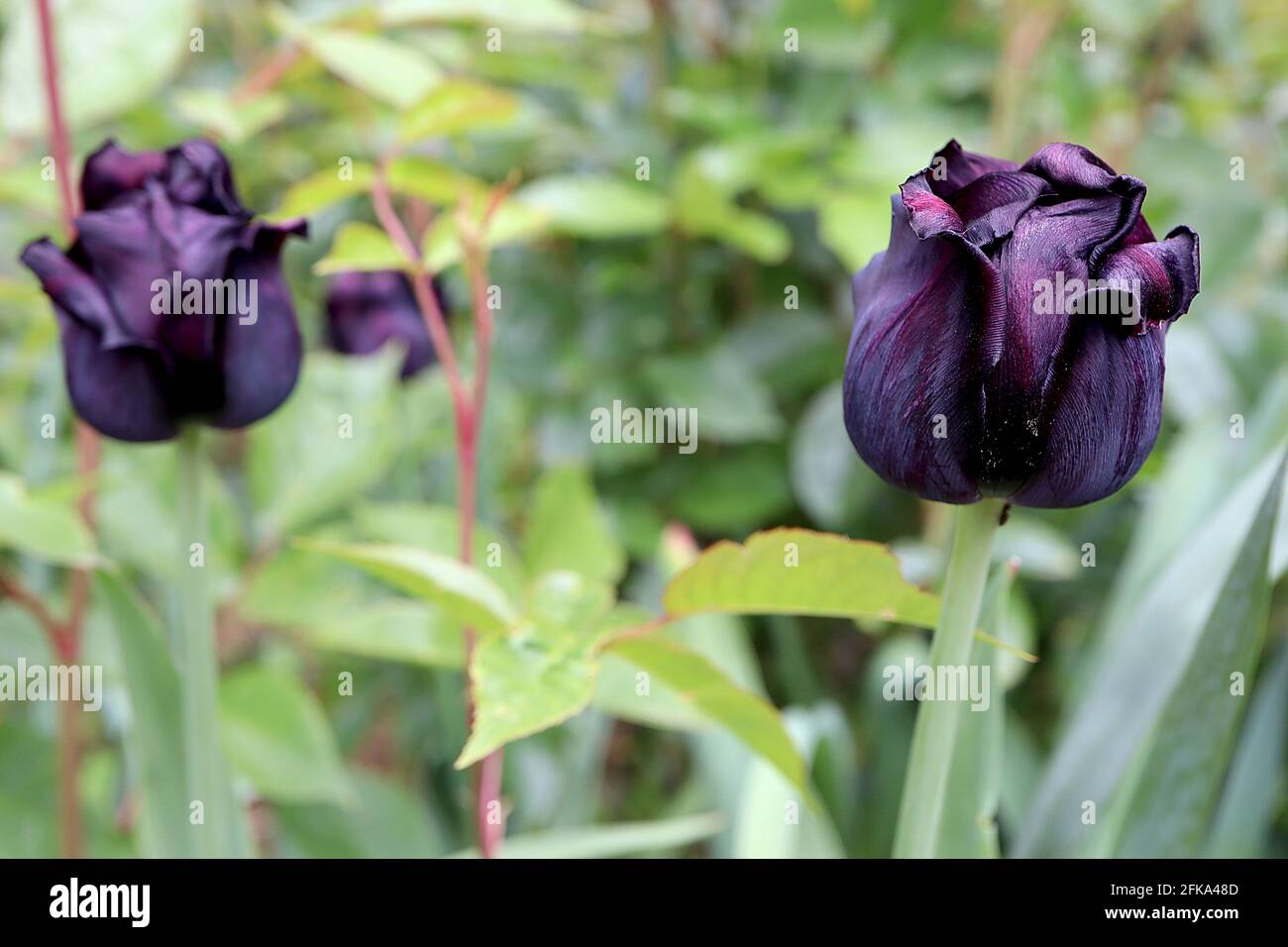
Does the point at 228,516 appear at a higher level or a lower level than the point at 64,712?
higher

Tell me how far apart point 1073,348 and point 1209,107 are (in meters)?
1.13

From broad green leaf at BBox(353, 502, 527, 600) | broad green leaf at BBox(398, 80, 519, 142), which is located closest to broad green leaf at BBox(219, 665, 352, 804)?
broad green leaf at BBox(353, 502, 527, 600)

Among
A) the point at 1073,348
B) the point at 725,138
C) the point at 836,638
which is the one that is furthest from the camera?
the point at 836,638

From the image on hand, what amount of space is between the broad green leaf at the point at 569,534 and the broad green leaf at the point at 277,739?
0.51 ft

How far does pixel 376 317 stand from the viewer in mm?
1068

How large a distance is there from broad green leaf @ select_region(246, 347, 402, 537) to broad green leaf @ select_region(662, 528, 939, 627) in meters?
0.37

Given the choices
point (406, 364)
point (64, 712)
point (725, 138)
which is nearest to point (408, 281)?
point (406, 364)

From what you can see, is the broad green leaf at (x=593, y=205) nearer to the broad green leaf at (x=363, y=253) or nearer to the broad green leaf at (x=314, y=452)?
the broad green leaf at (x=314, y=452)

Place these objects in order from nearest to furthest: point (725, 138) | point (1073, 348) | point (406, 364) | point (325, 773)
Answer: point (1073, 348)
point (325, 773)
point (725, 138)
point (406, 364)

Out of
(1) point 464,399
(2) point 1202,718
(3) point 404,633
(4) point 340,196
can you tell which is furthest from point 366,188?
(2) point 1202,718

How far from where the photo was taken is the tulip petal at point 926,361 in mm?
354

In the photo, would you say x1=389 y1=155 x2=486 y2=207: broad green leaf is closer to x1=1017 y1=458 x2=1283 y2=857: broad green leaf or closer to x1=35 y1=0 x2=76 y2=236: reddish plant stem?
x1=35 y1=0 x2=76 y2=236: reddish plant stem
